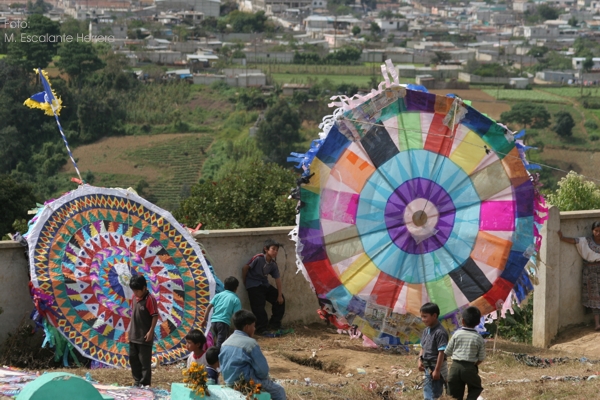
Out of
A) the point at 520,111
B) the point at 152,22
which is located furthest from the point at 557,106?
the point at 152,22

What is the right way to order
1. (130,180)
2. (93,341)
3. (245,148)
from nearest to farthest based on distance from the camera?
(93,341) → (130,180) → (245,148)

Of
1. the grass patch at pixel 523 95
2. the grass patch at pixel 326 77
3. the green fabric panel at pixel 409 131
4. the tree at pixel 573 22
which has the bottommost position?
the grass patch at pixel 523 95

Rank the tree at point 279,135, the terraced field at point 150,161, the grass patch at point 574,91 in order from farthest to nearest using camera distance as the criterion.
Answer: the grass patch at point 574,91 < the tree at point 279,135 < the terraced field at point 150,161

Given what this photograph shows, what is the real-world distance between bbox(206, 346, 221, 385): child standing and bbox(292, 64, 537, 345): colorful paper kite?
2.41 meters

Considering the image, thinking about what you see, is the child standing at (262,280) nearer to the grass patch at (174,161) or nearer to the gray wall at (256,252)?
the gray wall at (256,252)

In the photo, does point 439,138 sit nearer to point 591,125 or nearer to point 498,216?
point 498,216

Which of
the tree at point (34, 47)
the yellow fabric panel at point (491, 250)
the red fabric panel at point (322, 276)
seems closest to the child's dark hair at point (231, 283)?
the red fabric panel at point (322, 276)

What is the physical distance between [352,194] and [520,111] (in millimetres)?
79920

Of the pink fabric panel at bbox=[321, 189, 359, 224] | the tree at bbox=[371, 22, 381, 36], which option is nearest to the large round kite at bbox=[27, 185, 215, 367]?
the pink fabric panel at bbox=[321, 189, 359, 224]

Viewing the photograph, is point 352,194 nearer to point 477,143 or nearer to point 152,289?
point 477,143

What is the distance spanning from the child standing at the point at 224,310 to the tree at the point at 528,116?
3141 inches

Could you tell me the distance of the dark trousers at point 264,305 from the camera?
32.9 feet

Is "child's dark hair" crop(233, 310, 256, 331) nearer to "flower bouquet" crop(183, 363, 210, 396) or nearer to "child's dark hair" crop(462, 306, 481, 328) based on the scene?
"flower bouquet" crop(183, 363, 210, 396)

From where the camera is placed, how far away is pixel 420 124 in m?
9.28
